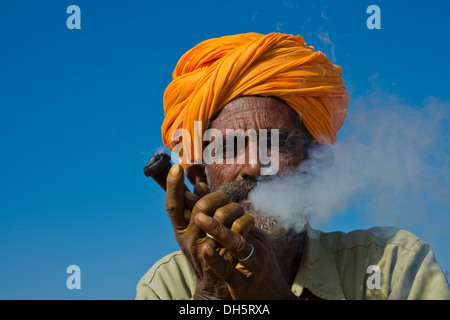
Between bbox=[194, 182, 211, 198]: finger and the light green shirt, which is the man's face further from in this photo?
bbox=[194, 182, 211, 198]: finger

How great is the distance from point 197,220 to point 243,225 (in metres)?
0.23

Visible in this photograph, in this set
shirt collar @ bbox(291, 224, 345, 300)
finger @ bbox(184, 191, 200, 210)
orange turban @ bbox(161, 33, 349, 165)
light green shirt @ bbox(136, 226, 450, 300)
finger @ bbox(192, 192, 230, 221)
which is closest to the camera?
Answer: finger @ bbox(192, 192, 230, 221)

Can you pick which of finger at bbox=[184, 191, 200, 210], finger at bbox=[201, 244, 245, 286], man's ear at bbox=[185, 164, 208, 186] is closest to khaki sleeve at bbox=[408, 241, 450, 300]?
finger at bbox=[201, 244, 245, 286]

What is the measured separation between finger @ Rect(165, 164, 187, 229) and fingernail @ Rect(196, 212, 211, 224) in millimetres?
211

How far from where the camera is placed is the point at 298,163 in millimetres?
3986

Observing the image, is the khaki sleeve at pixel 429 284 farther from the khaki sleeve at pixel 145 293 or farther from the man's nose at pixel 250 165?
the khaki sleeve at pixel 145 293

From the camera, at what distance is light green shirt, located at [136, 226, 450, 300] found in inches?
138

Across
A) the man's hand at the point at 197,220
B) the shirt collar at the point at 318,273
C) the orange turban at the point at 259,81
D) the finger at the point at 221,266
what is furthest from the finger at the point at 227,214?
the orange turban at the point at 259,81

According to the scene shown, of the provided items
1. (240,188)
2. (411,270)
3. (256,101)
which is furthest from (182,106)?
(411,270)

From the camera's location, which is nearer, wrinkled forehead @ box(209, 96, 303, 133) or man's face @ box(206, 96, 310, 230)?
man's face @ box(206, 96, 310, 230)

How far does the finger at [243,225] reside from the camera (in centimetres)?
260

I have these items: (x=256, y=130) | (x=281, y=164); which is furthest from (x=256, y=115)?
(x=281, y=164)

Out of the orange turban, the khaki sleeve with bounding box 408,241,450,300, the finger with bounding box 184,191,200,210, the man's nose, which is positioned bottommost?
the khaki sleeve with bounding box 408,241,450,300
